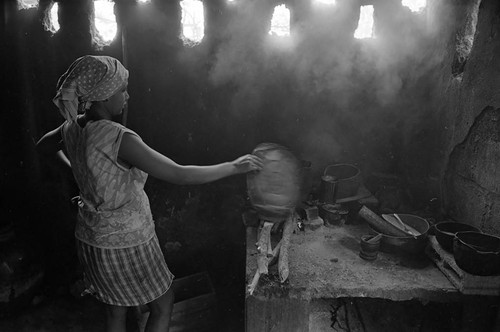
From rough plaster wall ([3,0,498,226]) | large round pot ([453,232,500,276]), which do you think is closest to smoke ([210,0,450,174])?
rough plaster wall ([3,0,498,226])

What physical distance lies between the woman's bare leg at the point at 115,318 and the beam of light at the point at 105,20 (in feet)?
12.5

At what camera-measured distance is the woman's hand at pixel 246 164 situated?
300 centimetres

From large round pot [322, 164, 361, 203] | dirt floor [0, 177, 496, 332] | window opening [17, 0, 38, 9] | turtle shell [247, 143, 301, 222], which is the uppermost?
window opening [17, 0, 38, 9]

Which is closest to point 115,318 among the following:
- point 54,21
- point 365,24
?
point 54,21

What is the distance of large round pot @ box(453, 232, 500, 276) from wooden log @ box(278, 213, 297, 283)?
1.50 m

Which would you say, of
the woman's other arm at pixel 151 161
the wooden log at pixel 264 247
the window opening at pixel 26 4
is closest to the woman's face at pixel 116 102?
the woman's other arm at pixel 151 161

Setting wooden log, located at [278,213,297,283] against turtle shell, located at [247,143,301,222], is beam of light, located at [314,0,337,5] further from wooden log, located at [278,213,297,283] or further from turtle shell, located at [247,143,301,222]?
wooden log, located at [278,213,297,283]

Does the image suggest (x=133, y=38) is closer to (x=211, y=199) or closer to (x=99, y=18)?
(x=99, y=18)

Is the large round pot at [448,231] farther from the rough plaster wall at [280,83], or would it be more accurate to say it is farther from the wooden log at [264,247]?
the wooden log at [264,247]

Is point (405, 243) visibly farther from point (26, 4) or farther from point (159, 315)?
point (26, 4)

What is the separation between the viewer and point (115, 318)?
9.45 feet

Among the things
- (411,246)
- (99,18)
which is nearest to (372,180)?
(411,246)

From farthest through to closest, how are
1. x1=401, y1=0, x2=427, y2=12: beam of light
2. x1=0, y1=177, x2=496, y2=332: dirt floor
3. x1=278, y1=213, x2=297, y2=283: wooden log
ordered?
x1=0, y1=177, x2=496, y2=332: dirt floor
x1=401, y1=0, x2=427, y2=12: beam of light
x1=278, y1=213, x2=297, y2=283: wooden log

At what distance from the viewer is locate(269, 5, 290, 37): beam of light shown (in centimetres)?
484
